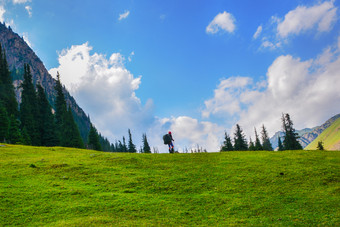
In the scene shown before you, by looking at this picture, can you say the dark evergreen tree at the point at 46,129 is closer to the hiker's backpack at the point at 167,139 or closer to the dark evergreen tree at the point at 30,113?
the dark evergreen tree at the point at 30,113

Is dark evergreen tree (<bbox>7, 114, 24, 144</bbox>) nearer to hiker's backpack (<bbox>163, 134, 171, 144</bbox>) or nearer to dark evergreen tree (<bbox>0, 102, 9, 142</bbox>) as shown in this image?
dark evergreen tree (<bbox>0, 102, 9, 142</bbox>)

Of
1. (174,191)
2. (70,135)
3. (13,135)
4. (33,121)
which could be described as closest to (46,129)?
(33,121)

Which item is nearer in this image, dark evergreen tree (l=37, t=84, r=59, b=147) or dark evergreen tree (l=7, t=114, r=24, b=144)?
dark evergreen tree (l=7, t=114, r=24, b=144)

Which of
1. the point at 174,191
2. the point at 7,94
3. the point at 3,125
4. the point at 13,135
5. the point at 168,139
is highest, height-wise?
the point at 7,94

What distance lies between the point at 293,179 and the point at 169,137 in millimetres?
17644

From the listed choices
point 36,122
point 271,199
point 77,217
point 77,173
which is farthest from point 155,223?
point 36,122

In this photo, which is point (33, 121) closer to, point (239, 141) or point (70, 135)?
point (70, 135)

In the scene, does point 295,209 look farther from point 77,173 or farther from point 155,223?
point 77,173

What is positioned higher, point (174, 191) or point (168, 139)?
point (168, 139)

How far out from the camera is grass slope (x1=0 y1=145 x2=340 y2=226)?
13.6 meters

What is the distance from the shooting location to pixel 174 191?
59.6 ft

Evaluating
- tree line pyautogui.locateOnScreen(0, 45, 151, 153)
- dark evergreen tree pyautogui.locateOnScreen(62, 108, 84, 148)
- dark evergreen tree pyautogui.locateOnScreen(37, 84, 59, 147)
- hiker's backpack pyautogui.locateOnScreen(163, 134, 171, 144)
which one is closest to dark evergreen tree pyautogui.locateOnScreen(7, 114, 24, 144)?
tree line pyautogui.locateOnScreen(0, 45, 151, 153)

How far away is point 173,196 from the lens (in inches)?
676

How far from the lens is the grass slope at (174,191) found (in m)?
13.6
